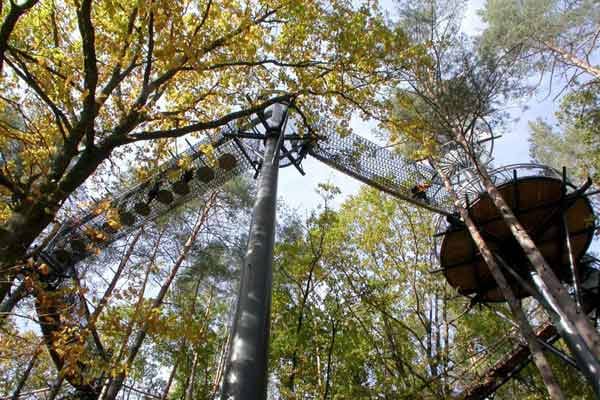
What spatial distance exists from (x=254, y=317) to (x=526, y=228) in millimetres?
7956

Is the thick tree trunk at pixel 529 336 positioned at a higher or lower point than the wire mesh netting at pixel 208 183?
lower

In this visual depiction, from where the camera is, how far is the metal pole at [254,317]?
261 cm

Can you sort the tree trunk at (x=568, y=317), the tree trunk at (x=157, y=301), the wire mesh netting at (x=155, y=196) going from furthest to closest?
1. the wire mesh netting at (x=155, y=196)
2. the tree trunk at (x=157, y=301)
3. the tree trunk at (x=568, y=317)

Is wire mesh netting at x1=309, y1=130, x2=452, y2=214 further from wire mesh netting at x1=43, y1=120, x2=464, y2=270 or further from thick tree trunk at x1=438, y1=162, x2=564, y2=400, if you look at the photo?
thick tree trunk at x1=438, y1=162, x2=564, y2=400

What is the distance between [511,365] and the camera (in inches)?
349

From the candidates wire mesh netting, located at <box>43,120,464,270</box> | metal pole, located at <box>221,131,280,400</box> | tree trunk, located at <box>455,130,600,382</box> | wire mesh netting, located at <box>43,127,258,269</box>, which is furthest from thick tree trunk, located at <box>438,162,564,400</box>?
wire mesh netting, located at <box>43,127,258,269</box>

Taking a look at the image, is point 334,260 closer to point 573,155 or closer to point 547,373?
point 547,373

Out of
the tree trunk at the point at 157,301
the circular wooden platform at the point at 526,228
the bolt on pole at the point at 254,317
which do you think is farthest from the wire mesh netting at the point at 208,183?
the bolt on pole at the point at 254,317

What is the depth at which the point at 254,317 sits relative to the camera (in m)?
2.94

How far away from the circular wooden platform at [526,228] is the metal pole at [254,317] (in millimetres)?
6165

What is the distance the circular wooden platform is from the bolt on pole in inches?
242

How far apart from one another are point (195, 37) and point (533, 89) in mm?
8156

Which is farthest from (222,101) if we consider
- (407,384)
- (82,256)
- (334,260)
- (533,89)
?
(533,89)

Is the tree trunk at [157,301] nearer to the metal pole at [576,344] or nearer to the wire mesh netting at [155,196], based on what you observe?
the wire mesh netting at [155,196]
